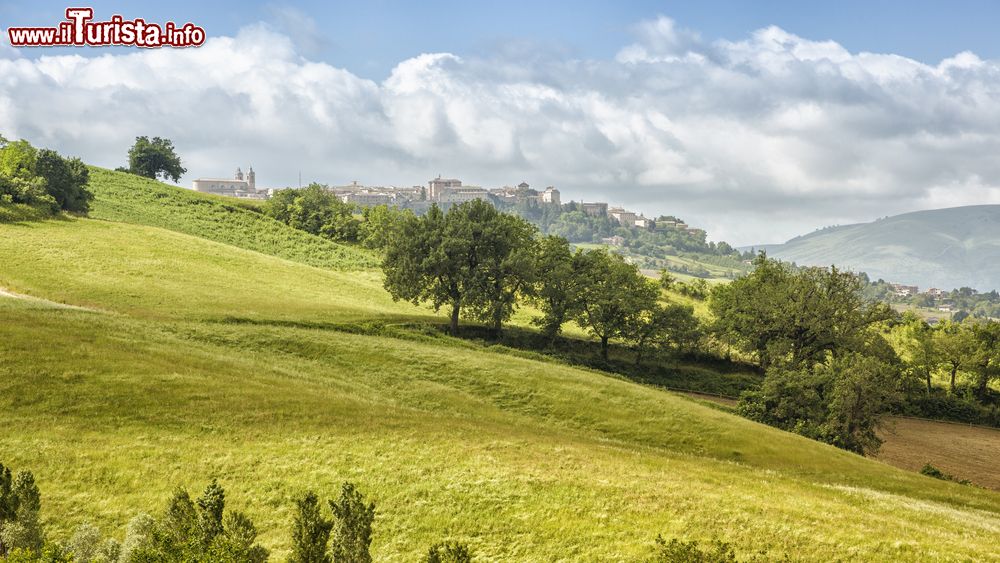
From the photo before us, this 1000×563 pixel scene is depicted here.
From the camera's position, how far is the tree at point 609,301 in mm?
69938

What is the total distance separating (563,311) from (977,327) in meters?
60.8

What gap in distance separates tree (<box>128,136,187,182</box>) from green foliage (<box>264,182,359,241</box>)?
2079 inches

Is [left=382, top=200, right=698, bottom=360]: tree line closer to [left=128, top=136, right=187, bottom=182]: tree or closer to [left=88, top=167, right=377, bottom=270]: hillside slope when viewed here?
[left=88, top=167, right=377, bottom=270]: hillside slope

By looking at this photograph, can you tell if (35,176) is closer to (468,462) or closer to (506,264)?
(506,264)

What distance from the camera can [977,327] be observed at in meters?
83.0

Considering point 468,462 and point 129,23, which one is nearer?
point 468,462

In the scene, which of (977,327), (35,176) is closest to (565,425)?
(977,327)

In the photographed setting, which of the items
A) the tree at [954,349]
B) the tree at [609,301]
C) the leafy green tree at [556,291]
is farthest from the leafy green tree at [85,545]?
the tree at [954,349]

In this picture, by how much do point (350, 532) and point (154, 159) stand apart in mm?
189976

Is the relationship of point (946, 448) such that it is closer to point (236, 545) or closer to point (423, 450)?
point (423, 450)

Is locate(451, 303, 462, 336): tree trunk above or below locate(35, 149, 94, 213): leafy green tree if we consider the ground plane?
below

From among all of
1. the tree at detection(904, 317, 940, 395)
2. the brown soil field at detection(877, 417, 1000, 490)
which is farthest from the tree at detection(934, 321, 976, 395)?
the brown soil field at detection(877, 417, 1000, 490)

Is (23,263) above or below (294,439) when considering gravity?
above

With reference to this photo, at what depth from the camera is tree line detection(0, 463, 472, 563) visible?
12.4 metres
